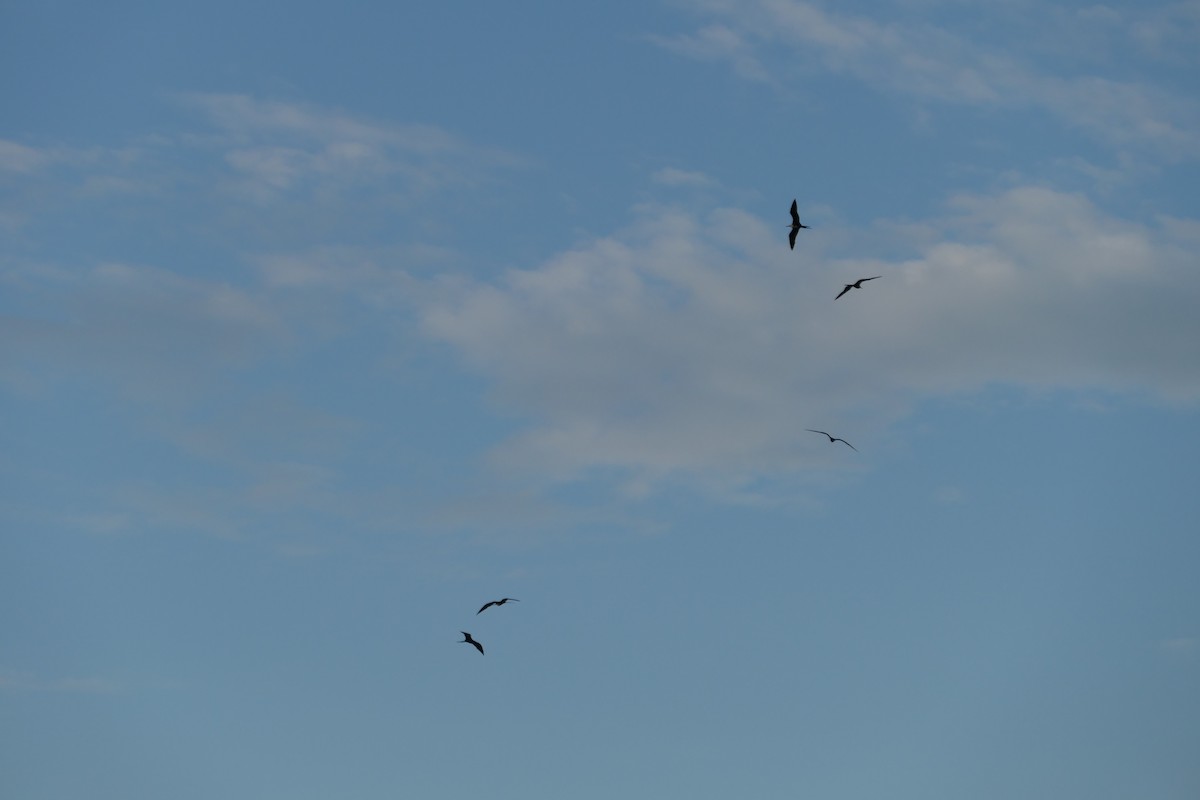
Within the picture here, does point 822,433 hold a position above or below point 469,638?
above

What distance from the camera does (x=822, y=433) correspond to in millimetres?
155875

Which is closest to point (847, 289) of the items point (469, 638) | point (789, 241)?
point (789, 241)

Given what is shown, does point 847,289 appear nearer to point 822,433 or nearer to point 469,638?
point 822,433

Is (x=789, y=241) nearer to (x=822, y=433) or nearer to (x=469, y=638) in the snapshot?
(x=822, y=433)

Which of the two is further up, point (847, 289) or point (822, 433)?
point (847, 289)

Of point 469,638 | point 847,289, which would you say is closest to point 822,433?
point 847,289

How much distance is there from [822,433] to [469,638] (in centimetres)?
3591

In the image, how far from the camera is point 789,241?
15012cm

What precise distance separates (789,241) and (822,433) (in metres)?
17.3

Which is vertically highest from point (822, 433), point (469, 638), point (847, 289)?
point (847, 289)

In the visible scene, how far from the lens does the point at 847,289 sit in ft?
510

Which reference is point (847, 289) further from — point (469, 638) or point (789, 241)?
point (469, 638)

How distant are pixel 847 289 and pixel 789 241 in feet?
27.7

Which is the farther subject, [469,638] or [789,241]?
[469,638]
